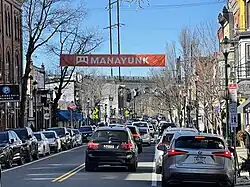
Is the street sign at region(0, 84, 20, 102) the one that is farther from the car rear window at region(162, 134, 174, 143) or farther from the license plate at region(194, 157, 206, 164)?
the license plate at region(194, 157, 206, 164)

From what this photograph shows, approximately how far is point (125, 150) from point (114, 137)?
67cm

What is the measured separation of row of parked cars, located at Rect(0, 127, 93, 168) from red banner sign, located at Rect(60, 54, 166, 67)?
17.1 ft

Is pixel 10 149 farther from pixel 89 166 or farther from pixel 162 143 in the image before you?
pixel 162 143

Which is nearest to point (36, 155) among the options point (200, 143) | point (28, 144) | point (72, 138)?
point (28, 144)

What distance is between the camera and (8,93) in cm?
5453

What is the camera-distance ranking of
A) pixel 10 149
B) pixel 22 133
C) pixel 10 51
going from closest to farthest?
pixel 10 149, pixel 22 133, pixel 10 51

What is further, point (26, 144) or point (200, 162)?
point (26, 144)

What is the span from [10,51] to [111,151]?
146 feet

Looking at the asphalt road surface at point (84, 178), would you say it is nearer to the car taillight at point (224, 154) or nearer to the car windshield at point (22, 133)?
the car taillight at point (224, 154)

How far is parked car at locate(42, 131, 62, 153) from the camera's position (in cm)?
4342

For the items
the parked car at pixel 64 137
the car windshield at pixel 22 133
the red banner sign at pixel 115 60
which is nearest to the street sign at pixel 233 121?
the car windshield at pixel 22 133

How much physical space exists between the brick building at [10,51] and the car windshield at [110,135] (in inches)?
1450

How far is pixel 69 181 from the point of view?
2053 centimetres

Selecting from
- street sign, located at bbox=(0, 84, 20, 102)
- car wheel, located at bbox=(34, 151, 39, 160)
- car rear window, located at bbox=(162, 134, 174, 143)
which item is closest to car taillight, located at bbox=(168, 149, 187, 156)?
car rear window, located at bbox=(162, 134, 174, 143)
